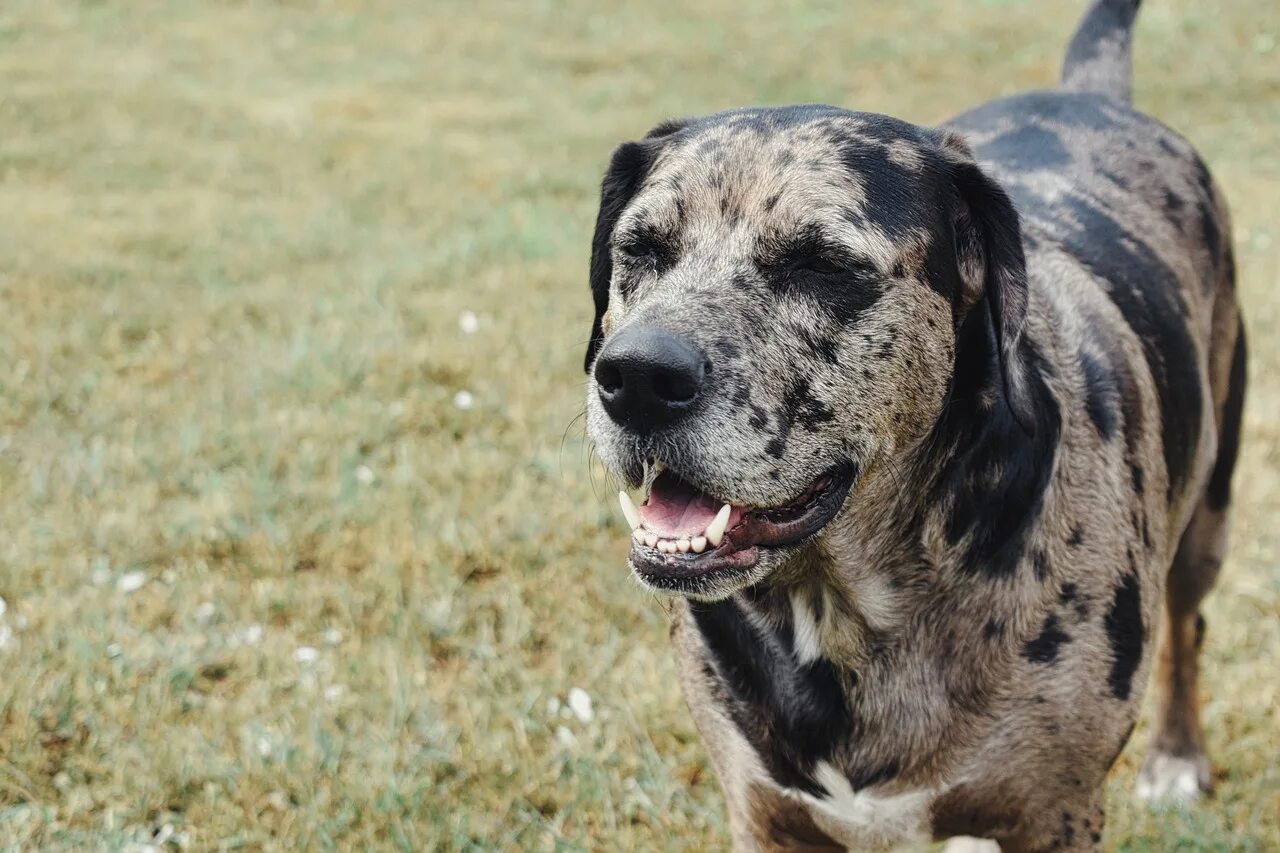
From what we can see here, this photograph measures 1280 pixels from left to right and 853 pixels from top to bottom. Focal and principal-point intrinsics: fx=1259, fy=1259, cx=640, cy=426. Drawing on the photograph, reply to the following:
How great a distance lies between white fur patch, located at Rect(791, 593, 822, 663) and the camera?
8.54 feet

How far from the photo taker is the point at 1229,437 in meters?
3.84

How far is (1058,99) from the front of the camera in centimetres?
388

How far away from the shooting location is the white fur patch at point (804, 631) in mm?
2602

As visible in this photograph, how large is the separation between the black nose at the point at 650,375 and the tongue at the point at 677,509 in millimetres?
193

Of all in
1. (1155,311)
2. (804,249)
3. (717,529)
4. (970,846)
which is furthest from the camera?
(970,846)

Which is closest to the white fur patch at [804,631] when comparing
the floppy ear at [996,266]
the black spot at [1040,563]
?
the black spot at [1040,563]

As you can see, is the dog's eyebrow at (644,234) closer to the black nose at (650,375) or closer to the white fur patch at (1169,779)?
the black nose at (650,375)

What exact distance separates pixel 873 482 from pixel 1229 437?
75.7 inches

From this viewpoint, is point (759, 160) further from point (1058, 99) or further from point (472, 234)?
point (472, 234)

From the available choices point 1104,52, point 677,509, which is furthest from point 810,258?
point 1104,52

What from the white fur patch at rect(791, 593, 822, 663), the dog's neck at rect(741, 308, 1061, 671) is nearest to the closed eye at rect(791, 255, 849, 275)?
the dog's neck at rect(741, 308, 1061, 671)

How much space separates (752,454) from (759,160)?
638 mm

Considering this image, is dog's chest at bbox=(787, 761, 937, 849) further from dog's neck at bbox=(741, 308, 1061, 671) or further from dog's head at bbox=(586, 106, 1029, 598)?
dog's head at bbox=(586, 106, 1029, 598)

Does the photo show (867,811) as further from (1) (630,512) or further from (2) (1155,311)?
(2) (1155,311)
